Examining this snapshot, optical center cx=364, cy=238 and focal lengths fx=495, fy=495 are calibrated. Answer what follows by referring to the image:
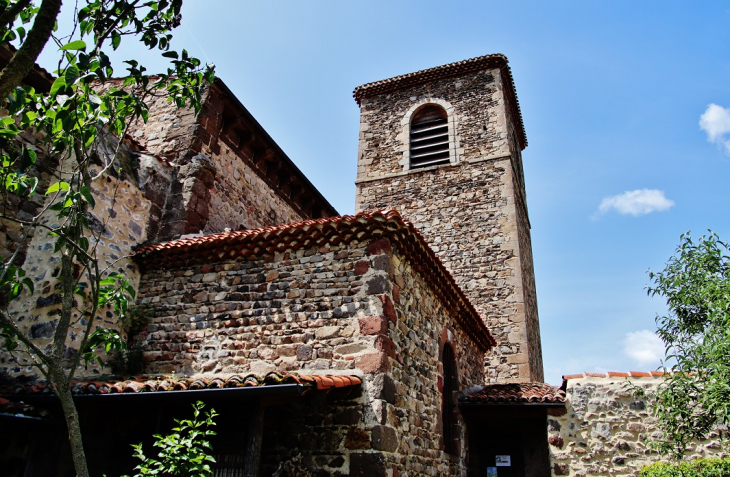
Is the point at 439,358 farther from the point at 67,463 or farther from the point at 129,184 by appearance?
the point at 129,184

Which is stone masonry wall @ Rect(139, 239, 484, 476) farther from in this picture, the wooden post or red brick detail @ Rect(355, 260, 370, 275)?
the wooden post

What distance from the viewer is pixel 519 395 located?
8375mm

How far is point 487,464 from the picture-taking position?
959 cm

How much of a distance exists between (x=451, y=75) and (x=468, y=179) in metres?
4.10

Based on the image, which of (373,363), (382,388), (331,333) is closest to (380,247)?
(331,333)

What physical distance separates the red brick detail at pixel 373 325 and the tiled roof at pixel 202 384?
1.79 ft

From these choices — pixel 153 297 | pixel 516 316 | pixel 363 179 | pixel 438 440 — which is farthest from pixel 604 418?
pixel 363 179

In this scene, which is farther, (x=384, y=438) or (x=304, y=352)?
(x=304, y=352)

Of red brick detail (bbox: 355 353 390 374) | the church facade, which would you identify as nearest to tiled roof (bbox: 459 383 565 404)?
the church facade

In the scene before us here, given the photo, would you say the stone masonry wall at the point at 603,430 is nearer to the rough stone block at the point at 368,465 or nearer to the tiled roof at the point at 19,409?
the rough stone block at the point at 368,465

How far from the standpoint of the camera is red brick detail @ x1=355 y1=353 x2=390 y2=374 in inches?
215

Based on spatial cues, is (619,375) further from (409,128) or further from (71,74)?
(409,128)

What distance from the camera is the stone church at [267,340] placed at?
5297 mm

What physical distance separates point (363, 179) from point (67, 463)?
11.5 m
